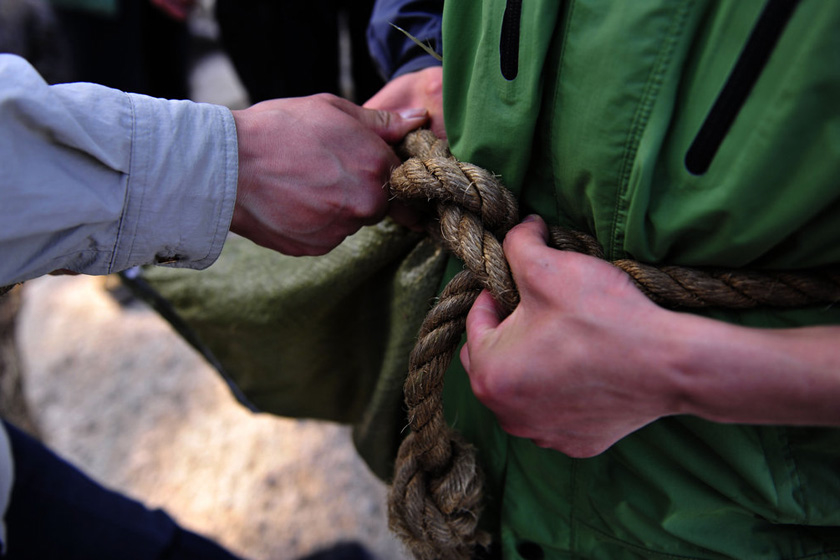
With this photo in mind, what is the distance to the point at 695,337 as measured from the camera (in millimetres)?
453

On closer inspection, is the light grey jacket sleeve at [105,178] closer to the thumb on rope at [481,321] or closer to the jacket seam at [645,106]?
the thumb on rope at [481,321]

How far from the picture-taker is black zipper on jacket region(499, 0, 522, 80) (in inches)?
22.5

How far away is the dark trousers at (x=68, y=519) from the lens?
100 cm

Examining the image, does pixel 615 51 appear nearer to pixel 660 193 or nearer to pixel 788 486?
pixel 660 193

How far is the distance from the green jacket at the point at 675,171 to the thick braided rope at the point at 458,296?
0.07ft

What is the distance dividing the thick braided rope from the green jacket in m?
0.02

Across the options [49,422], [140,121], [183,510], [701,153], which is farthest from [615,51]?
[49,422]

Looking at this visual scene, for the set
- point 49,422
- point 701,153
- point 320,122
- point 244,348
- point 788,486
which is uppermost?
point 701,153

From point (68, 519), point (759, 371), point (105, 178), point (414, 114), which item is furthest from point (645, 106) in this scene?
point (68, 519)

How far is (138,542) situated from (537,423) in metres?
0.90

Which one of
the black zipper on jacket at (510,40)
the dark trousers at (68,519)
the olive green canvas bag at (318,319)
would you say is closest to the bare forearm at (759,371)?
the black zipper on jacket at (510,40)

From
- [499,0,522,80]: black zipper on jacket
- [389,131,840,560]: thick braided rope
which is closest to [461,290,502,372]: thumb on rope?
[389,131,840,560]: thick braided rope

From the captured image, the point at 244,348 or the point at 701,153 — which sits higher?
the point at 701,153

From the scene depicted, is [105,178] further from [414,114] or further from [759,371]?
[759,371]
